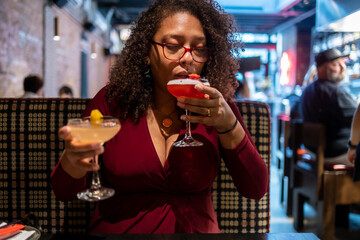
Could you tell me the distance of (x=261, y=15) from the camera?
9.16m

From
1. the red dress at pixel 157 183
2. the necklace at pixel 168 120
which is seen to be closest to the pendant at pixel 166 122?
the necklace at pixel 168 120

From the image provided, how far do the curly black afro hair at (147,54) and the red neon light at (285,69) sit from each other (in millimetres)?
8624

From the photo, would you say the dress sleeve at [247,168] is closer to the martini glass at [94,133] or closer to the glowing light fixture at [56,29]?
the martini glass at [94,133]

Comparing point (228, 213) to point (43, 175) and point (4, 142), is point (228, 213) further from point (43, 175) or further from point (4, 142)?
point (4, 142)

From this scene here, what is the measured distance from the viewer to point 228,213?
1669 millimetres

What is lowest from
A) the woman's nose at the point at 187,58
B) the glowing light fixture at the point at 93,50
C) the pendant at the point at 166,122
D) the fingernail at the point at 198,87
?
the pendant at the point at 166,122

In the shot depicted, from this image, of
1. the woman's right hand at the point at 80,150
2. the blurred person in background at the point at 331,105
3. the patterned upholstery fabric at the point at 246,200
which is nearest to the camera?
the woman's right hand at the point at 80,150

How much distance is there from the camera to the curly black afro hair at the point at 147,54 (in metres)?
1.41

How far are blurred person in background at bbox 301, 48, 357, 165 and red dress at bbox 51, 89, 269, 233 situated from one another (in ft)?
7.22

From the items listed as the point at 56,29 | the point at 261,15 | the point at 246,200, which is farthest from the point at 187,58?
the point at 261,15

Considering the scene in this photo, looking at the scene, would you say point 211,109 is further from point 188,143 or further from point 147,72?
point 147,72

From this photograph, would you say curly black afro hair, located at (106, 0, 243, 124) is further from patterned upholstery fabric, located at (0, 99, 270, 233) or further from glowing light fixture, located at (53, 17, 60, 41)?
glowing light fixture, located at (53, 17, 60, 41)

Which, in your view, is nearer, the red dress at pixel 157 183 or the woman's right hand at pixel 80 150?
the woman's right hand at pixel 80 150

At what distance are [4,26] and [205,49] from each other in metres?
3.74
